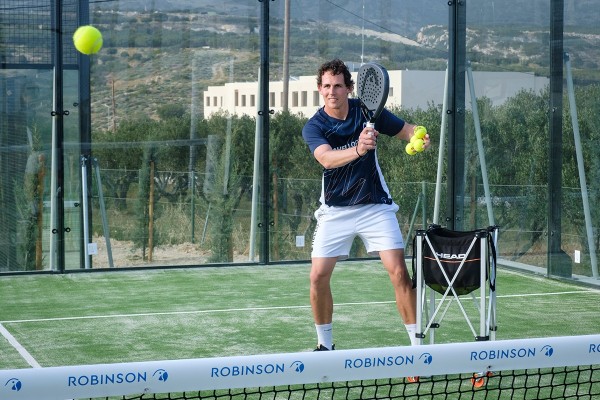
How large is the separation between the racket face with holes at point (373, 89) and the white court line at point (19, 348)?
8.28 feet

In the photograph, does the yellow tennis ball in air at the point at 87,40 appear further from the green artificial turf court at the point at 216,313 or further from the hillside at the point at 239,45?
the green artificial turf court at the point at 216,313

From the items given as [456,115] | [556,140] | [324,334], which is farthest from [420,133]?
[456,115]

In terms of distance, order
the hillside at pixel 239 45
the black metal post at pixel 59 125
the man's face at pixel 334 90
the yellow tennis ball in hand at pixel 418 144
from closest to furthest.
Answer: the yellow tennis ball in hand at pixel 418 144
the man's face at pixel 334 90
the black metal post at pixel 59 125
the hillside at pixel 239 45

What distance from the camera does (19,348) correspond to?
6.98 m

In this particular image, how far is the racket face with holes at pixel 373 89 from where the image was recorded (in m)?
5.90

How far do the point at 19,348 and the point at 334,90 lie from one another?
2.75 meters

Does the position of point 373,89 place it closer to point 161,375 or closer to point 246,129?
point 161,375

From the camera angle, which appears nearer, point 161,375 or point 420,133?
point 161,375

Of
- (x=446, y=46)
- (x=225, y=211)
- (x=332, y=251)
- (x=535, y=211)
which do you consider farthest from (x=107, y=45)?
(x=332, y=251)

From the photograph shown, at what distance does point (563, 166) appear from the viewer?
1004 centimetres

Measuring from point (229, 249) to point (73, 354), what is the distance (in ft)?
15.3

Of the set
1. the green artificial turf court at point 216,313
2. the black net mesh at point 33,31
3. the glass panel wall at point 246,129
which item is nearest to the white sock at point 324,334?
the green artificial turf court at point 216,313

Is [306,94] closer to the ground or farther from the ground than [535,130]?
farther from the ground

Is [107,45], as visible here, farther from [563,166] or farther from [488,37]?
[563,166]
